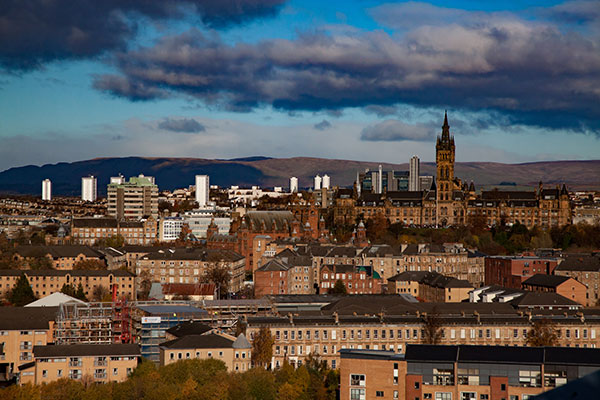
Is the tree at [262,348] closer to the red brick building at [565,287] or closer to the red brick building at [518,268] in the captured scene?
the red brick building at [565,287]

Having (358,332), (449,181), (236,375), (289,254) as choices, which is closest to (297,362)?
(358,332)

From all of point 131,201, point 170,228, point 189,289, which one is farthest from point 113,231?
point 189,289

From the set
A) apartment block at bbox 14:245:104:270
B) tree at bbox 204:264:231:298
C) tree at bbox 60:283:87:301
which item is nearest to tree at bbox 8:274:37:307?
tree at bbox 60:283:87:301

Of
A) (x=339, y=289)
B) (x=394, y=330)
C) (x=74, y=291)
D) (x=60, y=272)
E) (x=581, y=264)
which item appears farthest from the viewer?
(x=60, y=272)

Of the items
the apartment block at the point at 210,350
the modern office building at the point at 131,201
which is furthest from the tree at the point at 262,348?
the modern office building at the point at 131,201

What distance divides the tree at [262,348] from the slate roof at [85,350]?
826cm

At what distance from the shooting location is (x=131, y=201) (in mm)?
185000

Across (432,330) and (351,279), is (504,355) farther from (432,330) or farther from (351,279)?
(351,279)

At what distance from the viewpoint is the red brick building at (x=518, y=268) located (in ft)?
339

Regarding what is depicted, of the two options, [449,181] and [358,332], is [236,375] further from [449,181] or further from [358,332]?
[449,181]

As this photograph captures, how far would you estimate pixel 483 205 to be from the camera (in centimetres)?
14075

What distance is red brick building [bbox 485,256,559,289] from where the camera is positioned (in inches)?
4067

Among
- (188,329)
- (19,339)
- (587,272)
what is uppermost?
(587,272)

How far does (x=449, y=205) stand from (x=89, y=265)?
194 ft
